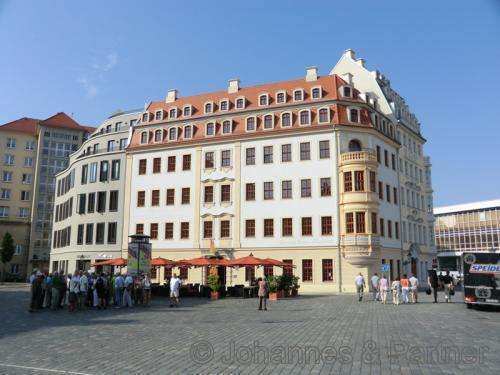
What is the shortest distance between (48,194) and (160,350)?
8536 centimetres

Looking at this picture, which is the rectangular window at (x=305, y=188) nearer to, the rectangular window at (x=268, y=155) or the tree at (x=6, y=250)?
the rectangular window at (x=268, y=155)

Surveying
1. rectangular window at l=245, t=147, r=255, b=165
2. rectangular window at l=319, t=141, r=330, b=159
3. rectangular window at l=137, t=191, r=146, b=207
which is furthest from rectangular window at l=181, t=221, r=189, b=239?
rectangular window at l=319, t=141, r=330, b=159

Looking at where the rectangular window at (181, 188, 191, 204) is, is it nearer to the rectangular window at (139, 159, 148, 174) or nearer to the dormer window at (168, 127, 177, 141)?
the rectangular window at (139, 159, 148, 174)

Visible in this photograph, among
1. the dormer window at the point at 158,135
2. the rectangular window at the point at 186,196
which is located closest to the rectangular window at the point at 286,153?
the rectangular window at the point at 186,196

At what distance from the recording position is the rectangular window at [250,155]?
46.3m

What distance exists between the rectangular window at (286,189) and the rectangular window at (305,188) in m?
1.09

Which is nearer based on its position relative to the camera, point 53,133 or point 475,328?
point 475,328

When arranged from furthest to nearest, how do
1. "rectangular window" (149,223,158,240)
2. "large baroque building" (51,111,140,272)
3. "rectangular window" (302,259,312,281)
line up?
"large baroque building" (51,111,140,272)
"rectangular window" (149,223,158,240)
"rectangular window" (302,259,312,281)

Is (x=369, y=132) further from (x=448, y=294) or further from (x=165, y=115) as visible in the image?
(x=165, y=115)

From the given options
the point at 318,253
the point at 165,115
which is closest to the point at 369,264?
the point at 318,253

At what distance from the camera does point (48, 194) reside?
8919 cm

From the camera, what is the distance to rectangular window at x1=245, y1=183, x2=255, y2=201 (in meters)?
45.6

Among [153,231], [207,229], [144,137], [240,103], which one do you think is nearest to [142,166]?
[144,137]

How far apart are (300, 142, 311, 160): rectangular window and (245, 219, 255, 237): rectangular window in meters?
7.72
